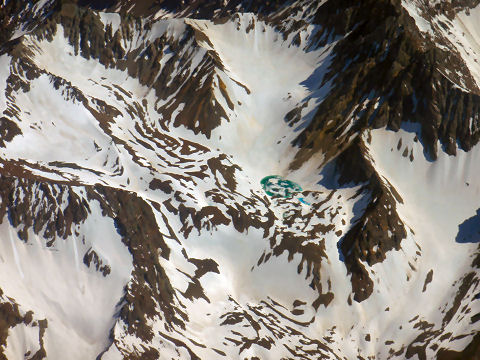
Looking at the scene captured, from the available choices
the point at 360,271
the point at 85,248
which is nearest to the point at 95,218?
the point at 85,248

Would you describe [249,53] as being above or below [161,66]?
above

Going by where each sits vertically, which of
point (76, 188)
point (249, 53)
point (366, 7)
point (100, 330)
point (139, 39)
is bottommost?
point (100, 330)

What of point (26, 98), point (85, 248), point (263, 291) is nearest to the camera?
point (85, 248)

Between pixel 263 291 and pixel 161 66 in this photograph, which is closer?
pixel 263 291

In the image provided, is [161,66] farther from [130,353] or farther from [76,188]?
[130,353]

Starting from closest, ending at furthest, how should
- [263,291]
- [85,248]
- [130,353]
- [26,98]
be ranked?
[130,353] < [85,248] < [263,291] < [26,98]

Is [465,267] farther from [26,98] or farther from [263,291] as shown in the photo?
[26,98]
